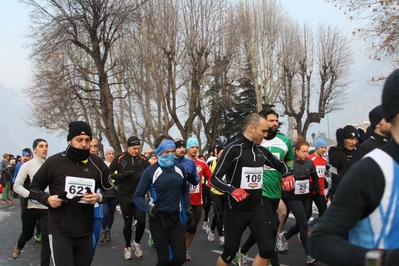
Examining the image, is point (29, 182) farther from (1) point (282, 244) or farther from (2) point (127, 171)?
(1) point (282, 244)

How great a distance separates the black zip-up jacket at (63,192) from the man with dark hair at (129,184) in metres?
3.21

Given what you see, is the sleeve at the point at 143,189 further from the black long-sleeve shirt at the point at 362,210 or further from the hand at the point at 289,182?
the black long-sleeve shirt at the point at 362,210

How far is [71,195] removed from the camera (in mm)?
4641

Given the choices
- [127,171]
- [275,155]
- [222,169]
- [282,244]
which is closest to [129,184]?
[127,171]

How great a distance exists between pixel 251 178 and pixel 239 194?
49 cm

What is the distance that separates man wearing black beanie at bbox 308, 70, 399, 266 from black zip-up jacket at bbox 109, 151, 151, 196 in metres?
6.98

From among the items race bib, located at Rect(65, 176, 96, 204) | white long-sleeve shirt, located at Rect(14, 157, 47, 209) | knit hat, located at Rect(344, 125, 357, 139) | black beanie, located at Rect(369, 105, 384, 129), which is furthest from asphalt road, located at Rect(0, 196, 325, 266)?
black beanie, located at Rect(369, 105, 384, 129)

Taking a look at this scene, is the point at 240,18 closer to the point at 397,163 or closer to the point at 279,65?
the point at 279,65

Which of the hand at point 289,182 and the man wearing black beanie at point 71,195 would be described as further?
the hand at point 289,182

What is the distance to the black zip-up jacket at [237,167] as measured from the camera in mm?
5387

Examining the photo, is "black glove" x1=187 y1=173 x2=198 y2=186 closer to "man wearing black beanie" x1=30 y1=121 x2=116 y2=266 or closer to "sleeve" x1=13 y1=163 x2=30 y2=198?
"man wearing black beanie" x1=30 y1=121 x2=116 y2=266

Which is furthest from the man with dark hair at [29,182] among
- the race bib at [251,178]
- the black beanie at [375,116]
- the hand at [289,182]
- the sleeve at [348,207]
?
the sleeve at [348,207]

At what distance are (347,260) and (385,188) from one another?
30 cm

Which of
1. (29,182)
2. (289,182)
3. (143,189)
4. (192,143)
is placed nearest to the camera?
(289,182)
